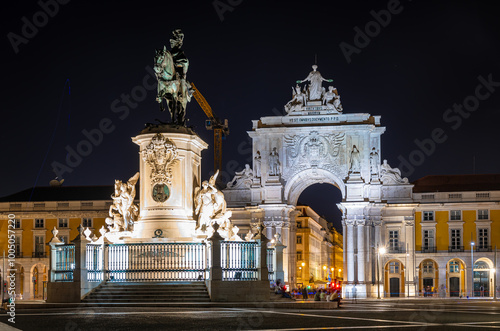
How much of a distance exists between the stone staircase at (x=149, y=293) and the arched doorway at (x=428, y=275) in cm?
4545

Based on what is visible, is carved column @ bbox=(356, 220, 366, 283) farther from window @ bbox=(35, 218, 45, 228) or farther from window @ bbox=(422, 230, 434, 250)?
window @ bbox=(35, 218, 45, 228)

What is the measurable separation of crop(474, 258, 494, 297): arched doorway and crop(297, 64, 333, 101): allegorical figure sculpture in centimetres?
1859

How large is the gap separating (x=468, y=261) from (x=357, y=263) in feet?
29.1

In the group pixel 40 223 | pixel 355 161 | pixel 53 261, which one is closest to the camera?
pixel 53 261

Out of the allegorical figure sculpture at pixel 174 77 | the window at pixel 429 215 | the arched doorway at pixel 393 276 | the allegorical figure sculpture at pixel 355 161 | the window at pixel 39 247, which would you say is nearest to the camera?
the allegorical figure sculpture at pixel 174 77

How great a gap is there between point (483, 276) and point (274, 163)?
1889 cm

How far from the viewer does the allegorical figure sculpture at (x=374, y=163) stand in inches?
2859

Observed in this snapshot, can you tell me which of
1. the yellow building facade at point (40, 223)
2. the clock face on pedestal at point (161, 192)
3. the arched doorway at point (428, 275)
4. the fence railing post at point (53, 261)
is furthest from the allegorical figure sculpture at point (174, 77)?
the yellow building facade at point (40, 223)

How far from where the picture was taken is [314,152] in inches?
2879

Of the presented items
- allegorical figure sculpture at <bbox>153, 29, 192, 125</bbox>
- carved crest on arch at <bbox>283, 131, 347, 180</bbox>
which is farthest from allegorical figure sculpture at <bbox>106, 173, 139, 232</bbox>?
carved crest on arch at <bbox>283, 131, 347, 180</bbox>

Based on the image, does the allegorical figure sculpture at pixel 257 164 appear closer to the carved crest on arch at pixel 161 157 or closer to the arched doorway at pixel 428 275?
the arched doorway at pixel 428 275

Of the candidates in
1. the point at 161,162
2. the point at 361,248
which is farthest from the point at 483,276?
the point at 161,162

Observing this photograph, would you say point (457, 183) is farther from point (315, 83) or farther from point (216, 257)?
point (216, 257)

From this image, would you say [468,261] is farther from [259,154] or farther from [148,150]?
[148,150]
